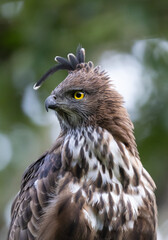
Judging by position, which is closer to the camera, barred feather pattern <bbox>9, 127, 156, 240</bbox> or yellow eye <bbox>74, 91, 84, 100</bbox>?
barred feather pattern <bbox>9, 127, 156, 240</bbox>

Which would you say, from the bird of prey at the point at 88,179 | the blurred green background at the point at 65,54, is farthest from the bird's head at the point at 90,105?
the blurred green background at the point at 65,54

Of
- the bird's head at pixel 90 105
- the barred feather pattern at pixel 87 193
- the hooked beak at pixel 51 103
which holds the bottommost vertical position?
the barred feather pattern at pixel 87 193

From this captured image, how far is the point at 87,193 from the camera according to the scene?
4828 millimetres

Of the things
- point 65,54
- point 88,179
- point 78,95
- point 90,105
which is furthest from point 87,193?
point 65,54

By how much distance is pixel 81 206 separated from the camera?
477 centimetres

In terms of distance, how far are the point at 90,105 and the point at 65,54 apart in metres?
3.08

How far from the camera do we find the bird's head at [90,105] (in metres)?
5.12

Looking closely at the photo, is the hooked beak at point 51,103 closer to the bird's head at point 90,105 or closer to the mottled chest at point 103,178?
the bird's head at point 90,105

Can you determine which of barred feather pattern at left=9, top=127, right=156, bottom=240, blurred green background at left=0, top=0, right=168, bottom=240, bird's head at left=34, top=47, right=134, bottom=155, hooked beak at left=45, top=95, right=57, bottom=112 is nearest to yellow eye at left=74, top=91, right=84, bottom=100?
bird's head at left=34, top=47, right=134, bottom=155

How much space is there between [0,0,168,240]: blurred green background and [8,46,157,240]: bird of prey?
256 cm

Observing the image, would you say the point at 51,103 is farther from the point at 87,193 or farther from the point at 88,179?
the point at 87,193

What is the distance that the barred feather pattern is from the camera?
4777mm

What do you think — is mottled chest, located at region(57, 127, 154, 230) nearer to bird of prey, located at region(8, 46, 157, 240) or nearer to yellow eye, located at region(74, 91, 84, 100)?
bird of prey, located at region(8, 46, 157, 240)

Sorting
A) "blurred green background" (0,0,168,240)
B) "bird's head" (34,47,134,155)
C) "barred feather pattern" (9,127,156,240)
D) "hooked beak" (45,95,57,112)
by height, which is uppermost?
"blurred green background" (0,0,168,240)
